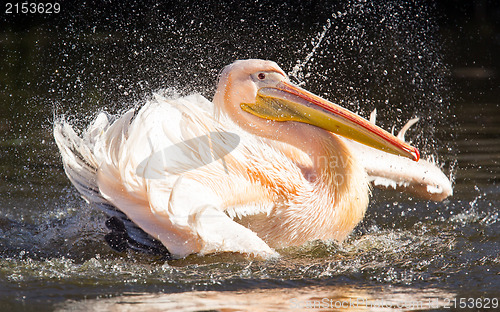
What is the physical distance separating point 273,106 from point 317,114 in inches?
11.9

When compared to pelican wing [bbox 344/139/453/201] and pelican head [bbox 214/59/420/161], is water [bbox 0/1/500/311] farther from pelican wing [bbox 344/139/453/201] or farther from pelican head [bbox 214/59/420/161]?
pelican head [bbox 214/59/420/161]

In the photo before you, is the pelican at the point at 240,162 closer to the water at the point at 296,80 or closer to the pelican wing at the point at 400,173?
the water at the point at 296,80

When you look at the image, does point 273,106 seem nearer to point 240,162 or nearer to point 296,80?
point 240,162

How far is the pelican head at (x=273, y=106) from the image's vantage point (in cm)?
415

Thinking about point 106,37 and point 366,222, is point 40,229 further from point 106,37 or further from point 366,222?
point 106,37

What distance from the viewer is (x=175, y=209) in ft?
12.2

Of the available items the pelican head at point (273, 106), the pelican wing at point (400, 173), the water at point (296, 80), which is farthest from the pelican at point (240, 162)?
the pelican wing at point (400, 173)

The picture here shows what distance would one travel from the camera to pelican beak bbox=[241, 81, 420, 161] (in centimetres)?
411

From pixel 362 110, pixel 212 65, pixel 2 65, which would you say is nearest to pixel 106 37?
pixel 2 65

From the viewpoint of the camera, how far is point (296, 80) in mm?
8781

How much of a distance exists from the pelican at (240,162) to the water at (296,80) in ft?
0.72

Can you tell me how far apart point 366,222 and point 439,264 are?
1.17m

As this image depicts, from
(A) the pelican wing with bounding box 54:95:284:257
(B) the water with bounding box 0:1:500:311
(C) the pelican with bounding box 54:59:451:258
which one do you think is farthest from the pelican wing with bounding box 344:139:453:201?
(A) the pelican wing with bounding box 54:95:284:257

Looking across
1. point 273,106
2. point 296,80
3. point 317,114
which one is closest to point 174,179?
point 273,106
